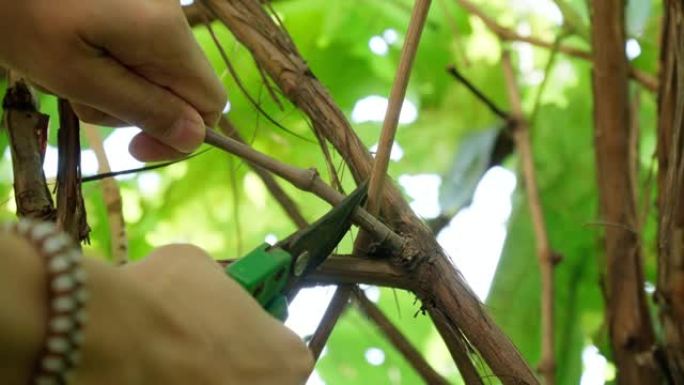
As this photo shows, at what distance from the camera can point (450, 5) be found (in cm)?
133

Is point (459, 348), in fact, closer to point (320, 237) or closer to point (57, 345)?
point (320, 237)

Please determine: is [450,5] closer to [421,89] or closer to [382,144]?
[421,89]

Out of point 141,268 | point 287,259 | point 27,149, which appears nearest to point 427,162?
point 27,149

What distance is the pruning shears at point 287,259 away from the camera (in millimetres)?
546

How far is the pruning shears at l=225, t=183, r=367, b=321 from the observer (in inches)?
21.5

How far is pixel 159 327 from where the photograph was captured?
435 millimetres

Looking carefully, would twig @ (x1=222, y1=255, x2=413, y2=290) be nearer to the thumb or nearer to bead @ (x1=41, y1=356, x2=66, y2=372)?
the thumb

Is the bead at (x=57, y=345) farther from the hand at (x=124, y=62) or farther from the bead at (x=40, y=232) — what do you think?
the hand at (x=124, y=62)

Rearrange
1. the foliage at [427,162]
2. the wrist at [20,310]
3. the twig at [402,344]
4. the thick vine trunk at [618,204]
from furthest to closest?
the foliage at [427,162] < the thick vine trunk at [618,204] < the twig at [402,344] < the wrist at [20,310]

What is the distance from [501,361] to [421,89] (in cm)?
76

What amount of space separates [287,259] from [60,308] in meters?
0.19

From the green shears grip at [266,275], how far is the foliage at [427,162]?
1.28 ft

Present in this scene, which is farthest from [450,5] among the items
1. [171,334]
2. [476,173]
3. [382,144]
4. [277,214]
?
[171,334]

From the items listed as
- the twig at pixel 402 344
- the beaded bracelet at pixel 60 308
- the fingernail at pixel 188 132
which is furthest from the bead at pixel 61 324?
the twig at pixel 402 344
